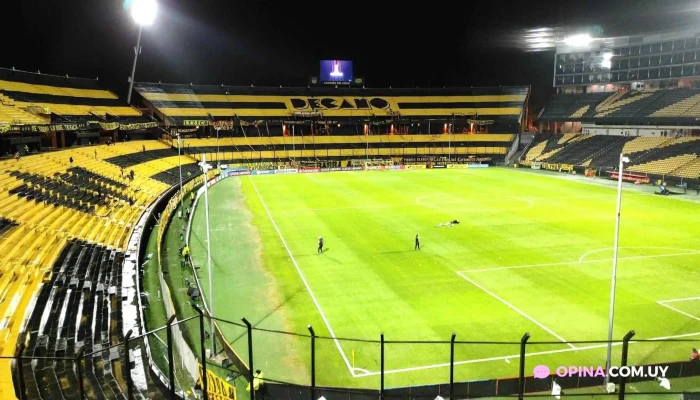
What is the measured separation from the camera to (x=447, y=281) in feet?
82.8

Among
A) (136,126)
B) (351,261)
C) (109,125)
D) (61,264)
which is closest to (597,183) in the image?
(351,261)

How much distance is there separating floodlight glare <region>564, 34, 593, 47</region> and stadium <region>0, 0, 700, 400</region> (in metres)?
1.34

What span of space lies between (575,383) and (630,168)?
5953 cm

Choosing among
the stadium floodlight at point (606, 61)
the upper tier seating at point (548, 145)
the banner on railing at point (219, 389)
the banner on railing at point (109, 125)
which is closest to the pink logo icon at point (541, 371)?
the banner on railing at point (219, 389)

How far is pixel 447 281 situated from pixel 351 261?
615 centimetres

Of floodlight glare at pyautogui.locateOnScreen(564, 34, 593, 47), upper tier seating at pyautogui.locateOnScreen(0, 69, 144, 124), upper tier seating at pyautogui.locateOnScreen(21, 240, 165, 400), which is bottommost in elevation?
upper tier seating at pyautogui.locateOnScreen(21, 240, 165, 400)

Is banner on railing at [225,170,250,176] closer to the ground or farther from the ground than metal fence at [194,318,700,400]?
farther from the ground

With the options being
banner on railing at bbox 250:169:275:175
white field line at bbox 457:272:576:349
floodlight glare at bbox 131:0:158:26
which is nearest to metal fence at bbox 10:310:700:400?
white field line at bbox 457:272:576:349

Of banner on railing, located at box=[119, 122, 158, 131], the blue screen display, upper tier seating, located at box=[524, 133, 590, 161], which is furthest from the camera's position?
the blue screen display

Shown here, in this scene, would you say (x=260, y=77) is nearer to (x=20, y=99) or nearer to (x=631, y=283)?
(x=20, y=99)

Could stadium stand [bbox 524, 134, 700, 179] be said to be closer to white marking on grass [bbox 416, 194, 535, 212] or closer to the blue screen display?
white marking on grass [bbox 416, 194, 535, 212]

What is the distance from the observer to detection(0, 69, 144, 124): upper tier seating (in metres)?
48.8

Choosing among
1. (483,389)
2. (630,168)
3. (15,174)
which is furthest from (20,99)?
(630,168)

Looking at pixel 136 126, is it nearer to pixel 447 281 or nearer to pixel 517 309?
pixel 447 281
